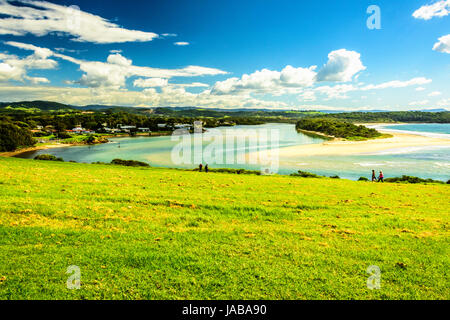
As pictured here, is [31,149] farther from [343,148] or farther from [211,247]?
[343,148]

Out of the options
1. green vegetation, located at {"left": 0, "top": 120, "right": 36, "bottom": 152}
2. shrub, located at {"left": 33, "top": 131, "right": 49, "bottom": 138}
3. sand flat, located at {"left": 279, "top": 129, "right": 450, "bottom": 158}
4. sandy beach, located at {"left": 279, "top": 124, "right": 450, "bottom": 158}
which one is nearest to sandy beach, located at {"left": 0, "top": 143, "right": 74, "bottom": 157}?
green vegetation, located at {"left": 0, "top": 120, "right": 36, "bottom": 152}

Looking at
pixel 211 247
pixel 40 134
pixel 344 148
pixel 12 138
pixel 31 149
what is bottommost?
pixel 344 148

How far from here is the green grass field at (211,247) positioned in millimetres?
7355

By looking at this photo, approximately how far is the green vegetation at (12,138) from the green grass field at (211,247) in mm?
109874

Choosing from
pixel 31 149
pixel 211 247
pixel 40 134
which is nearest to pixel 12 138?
pixel 31 149

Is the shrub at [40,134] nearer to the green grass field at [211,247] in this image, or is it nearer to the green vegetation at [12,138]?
the green vegetation at [12,138]

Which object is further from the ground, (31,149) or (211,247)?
(211,247)

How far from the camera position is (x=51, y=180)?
21.1m

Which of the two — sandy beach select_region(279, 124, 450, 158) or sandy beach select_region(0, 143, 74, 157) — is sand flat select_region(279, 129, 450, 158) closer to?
sandy beach select_region(279, 124, 450, 158)

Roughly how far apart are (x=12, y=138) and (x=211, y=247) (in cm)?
12758

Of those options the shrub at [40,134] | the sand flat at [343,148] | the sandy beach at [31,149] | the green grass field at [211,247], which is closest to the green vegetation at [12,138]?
the sandy beach at [31,149]

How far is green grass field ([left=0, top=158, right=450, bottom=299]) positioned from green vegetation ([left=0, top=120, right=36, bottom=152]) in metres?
110

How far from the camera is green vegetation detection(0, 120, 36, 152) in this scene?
99875mm

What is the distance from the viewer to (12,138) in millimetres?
102438
